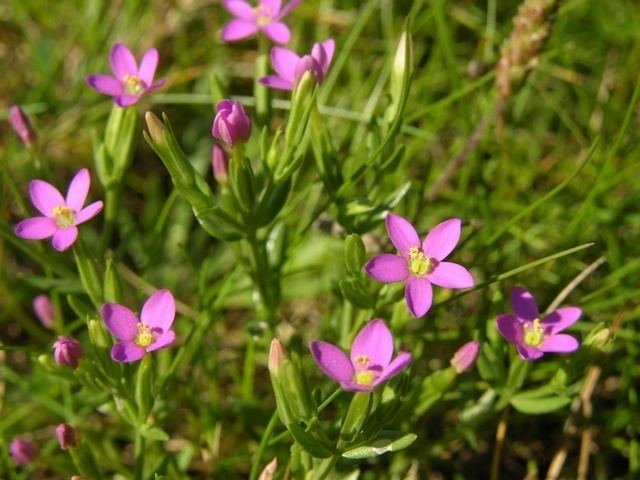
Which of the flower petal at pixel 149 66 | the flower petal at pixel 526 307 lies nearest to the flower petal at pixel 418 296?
the flower petal at pixel 526 307

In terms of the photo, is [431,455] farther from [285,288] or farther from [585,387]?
[285,288]

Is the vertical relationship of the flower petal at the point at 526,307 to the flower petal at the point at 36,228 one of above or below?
below

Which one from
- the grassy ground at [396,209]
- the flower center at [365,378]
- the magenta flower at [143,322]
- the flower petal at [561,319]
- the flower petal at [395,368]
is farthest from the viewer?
the grassy ground at [396,209]

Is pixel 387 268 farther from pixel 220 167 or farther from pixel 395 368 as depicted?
pixel 220 167

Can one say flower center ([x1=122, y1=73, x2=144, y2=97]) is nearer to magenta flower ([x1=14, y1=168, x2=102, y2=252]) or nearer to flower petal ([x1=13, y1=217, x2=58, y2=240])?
magenta flower ([x1=14, y1=168, x2=102, y2=252])

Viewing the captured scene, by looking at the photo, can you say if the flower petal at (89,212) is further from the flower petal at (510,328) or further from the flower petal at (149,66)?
the flower petal at (510,328)

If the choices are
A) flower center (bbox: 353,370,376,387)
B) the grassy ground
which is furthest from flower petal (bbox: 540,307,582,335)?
flower center (bbox: 353,370,376,387)
